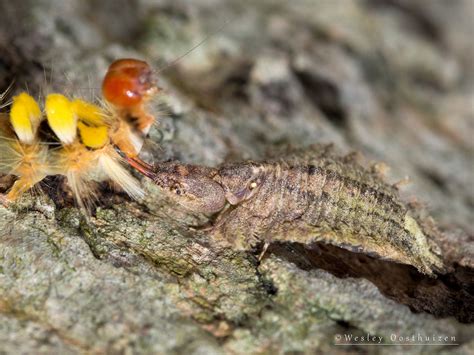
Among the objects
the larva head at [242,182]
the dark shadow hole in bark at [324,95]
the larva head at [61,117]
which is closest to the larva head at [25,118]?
the larva head at [61,117]

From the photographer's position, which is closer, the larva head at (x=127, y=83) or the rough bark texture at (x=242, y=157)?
the rough bark texture at (x=242, y=157)

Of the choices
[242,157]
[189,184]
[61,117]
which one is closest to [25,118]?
[61,117]

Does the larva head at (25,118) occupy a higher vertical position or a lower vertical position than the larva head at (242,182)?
lower

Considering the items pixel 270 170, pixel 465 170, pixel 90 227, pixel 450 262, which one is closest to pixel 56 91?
pixel 90 227

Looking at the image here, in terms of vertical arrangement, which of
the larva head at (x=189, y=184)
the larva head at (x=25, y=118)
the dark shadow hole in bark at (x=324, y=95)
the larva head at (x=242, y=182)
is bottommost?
the larva head at (x=25, y=118)

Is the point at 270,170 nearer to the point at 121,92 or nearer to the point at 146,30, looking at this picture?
the point at 121,92

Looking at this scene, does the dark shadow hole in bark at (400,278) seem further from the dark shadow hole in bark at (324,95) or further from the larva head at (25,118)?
the dark shadow hole in bark at (324,95)

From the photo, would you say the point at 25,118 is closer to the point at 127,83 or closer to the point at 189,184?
the point at 127,83

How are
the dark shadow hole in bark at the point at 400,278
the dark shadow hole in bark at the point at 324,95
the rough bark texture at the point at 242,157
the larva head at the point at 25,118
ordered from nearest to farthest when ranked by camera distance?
the rough bark texture at the point at 242,157
the dark shadow hole in bark at the point at 400,278
the larva head at the point at 25,118
the dark shadow hole in bark at the point at 324,95
